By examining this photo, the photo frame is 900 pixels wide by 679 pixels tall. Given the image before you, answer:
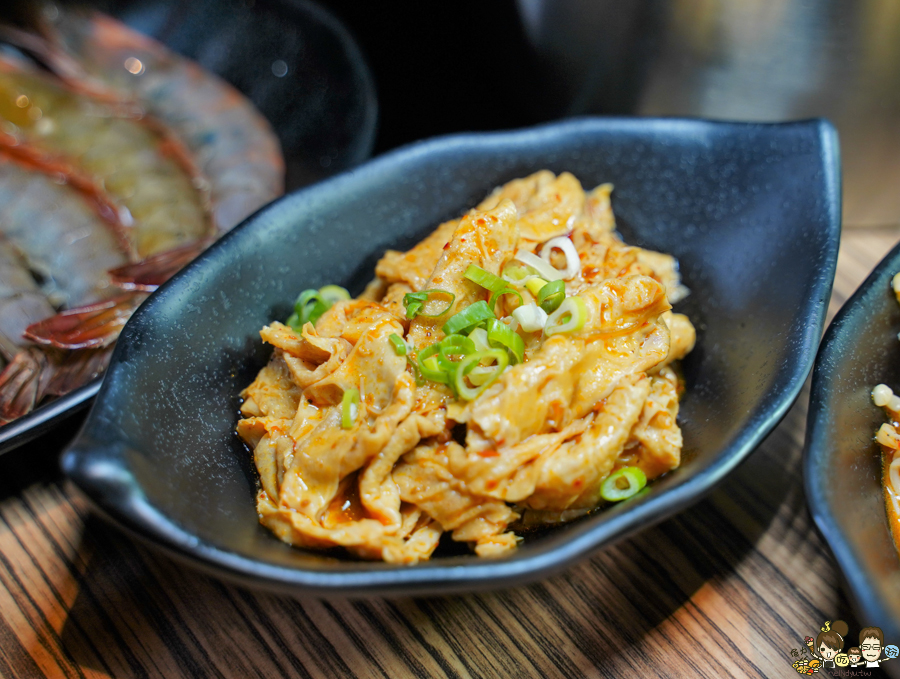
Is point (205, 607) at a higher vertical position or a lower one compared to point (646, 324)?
lower

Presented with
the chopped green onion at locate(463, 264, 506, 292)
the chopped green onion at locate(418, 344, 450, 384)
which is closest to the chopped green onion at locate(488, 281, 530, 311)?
the chopped green onion at locate(463, 264, 506, 292)

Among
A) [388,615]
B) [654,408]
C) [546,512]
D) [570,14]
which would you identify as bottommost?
[388,615]

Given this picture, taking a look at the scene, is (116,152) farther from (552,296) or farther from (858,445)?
(858,445)

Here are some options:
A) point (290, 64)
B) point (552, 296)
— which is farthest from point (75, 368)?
point (290, 64)

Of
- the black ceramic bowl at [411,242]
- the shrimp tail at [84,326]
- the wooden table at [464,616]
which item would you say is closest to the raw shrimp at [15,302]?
the shrimp tail at [84,326]

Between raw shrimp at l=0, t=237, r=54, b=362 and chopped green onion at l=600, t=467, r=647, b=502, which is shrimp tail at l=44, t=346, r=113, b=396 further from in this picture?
chopped green onion at l=600, t=467, r=647, b=502

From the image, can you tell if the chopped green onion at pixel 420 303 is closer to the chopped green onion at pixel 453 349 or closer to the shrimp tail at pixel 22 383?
the chopped green onion at pixel 453 349

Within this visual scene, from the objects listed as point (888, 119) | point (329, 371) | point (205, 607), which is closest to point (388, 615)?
point (205, 607)

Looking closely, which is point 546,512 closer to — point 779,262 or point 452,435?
point 452,435
